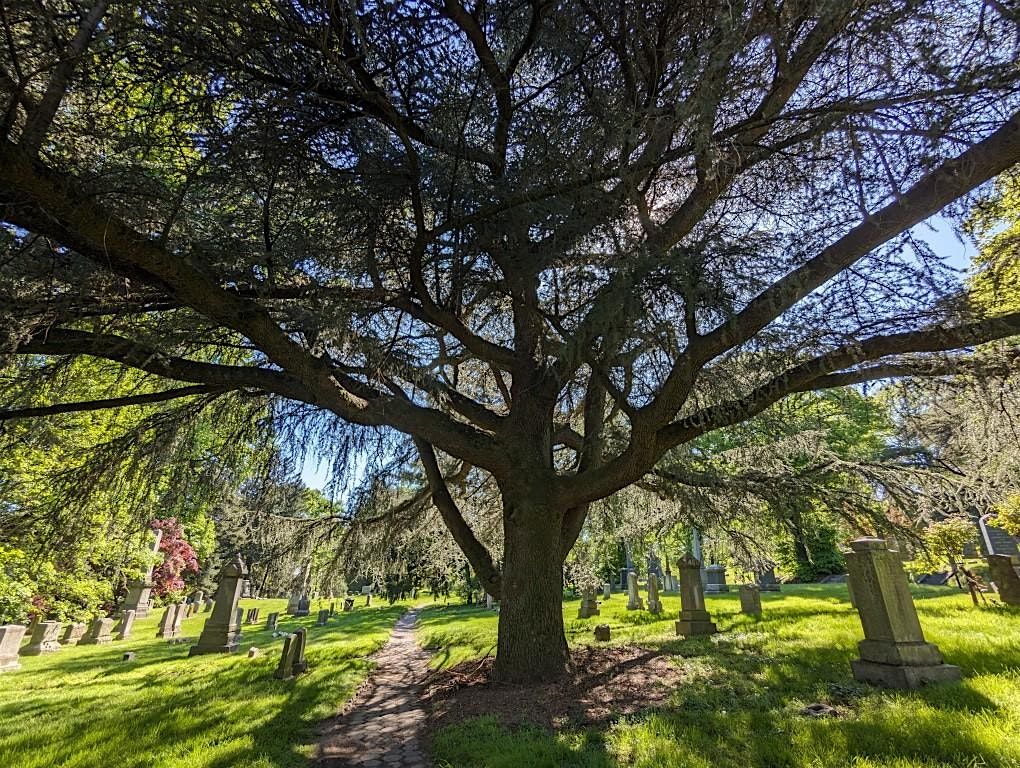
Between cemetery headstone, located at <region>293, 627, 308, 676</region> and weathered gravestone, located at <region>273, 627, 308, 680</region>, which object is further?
cemetery headstone, located at <region>293, 627, 308, 676</region>

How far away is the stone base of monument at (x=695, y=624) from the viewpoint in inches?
356

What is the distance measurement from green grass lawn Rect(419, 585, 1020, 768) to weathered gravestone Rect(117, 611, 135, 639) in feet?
57.8

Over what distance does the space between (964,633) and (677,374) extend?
576 cm

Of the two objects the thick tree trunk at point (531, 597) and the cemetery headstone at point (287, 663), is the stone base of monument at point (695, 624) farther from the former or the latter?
the cemetery headstone at point (287, 663)

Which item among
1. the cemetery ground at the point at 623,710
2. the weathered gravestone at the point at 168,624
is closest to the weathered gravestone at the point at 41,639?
the weathered gravestone at the point at 168,624

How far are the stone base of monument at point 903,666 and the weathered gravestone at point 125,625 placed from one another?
815 inches

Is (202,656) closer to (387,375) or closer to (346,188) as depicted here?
(387,375)

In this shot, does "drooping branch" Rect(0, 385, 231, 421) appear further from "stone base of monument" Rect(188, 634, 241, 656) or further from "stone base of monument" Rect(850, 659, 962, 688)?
"stone base of monument" Rect(188, 634, 241, 656)

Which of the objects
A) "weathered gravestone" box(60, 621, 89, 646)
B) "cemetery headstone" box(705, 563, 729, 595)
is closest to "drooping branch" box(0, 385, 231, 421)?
"weathered gravestone" box(60, 621, 89, 646)

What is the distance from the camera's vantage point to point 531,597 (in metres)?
6.02

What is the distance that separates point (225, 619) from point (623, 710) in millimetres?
10810

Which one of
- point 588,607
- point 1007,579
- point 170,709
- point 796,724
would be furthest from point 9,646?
point 1007,579

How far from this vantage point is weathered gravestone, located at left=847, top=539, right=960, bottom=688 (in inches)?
179

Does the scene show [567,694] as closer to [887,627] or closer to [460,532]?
[460,532]
